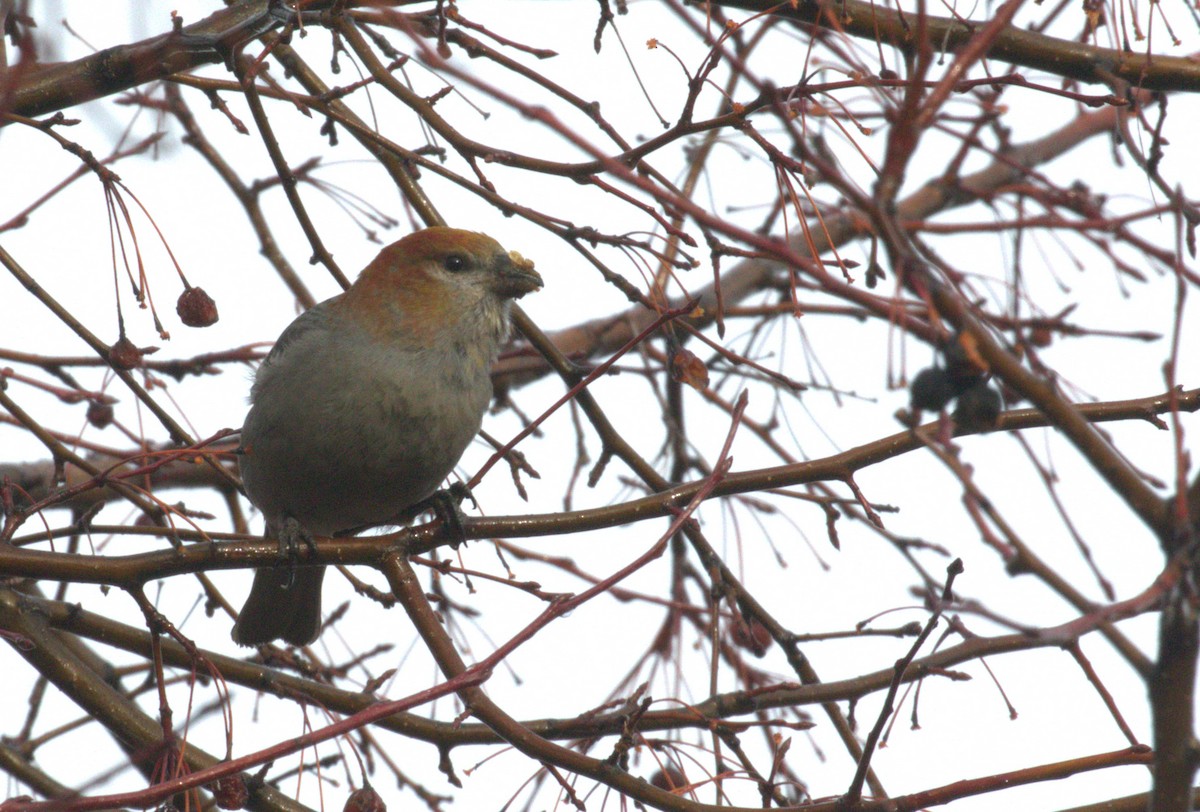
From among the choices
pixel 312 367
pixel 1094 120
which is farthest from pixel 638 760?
pixel 1094 120

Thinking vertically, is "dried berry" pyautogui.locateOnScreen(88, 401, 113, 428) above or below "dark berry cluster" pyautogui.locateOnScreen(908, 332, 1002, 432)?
above

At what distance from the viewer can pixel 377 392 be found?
14.7 ft

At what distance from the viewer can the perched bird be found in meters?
4.46

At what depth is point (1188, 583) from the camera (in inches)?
66.9

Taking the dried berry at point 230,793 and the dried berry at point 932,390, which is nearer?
the dried berry at point 932,390

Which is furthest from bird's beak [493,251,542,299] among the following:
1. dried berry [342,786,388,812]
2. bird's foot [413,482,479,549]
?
dried berry [342,786,388,812]

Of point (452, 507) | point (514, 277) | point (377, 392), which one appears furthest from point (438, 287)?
point (452, 507)

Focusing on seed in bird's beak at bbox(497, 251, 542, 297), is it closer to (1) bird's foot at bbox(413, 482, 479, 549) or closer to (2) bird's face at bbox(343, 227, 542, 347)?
(2) bird's face at bbox(343, 227, 542, 347)

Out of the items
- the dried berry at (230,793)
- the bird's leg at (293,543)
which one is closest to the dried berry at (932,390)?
the bird's leg at (293,543)

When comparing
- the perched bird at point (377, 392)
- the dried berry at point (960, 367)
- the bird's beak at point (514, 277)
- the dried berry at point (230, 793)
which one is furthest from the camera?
the bird's beak at point (514, 277)

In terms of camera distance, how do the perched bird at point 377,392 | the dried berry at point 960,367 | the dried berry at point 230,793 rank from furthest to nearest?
the perched bird at point 377,392
the dried berry at point 230,793
the dried berry at point 960,367

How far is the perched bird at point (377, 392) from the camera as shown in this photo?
14.6 ft

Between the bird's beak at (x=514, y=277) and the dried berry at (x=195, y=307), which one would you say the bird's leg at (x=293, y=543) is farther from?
the bird's beak at (x=514, y=277)

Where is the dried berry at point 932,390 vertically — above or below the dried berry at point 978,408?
above
